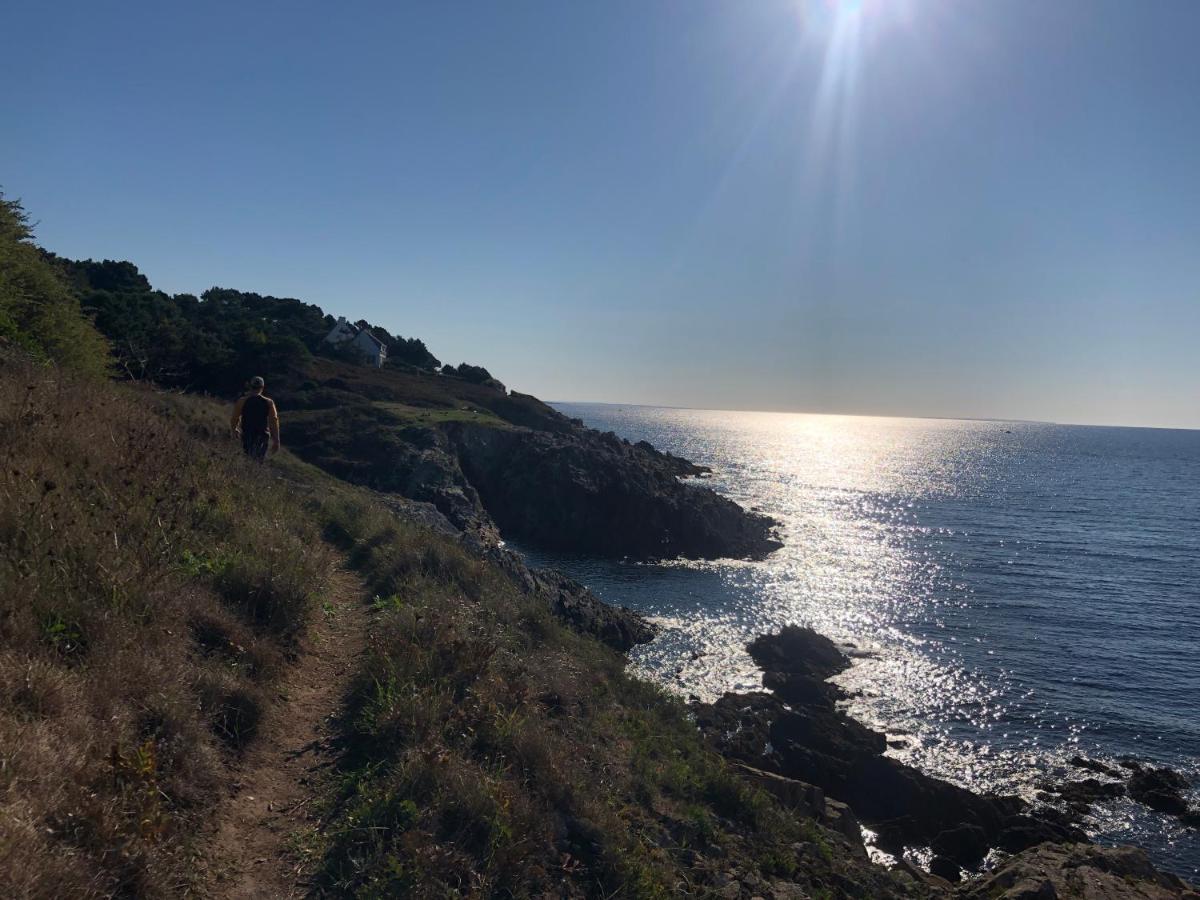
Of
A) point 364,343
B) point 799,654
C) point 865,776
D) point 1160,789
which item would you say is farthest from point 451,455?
point 1160,789

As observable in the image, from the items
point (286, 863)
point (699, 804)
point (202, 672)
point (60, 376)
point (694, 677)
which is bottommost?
point (694, 677)

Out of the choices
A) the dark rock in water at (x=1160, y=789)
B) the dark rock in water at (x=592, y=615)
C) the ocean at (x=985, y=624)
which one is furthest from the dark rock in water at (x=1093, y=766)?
the dark rock in water at (x=592, y=615)

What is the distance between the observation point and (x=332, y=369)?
58.8 meters

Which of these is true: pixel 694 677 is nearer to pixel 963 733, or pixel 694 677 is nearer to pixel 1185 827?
pixel 963 733

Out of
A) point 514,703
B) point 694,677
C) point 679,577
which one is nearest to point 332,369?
point 679,577

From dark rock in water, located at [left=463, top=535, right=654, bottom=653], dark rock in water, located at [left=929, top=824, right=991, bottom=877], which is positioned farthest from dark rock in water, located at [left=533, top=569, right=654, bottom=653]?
dark rock in water, located at [left=929, top=824, right=991, bottom=877]

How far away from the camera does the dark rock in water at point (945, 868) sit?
15.9 meters

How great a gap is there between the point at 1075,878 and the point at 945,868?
643 centimetres

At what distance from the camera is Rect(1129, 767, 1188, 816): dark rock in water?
18516 millimetres

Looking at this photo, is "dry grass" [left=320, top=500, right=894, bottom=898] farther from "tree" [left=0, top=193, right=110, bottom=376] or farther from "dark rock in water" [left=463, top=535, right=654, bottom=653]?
"dark rock in water" [left=463, top=535, right=654, bottom=653]

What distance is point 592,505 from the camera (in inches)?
1921

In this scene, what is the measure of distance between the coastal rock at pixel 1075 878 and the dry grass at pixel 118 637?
11.2 metres

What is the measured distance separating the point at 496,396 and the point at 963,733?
55.9 m

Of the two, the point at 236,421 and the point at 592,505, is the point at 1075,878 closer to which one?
the point at 236,421
